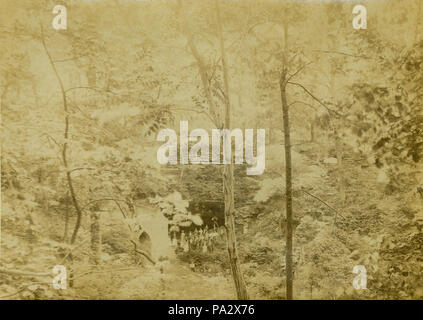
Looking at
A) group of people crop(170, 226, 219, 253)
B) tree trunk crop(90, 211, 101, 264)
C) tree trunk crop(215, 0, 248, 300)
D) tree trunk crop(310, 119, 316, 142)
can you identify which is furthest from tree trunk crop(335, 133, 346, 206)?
tree trunk crop(90, 211, 101, 264)

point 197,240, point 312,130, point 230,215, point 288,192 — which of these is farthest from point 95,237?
point 312,130

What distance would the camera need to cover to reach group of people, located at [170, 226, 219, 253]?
2.22 m

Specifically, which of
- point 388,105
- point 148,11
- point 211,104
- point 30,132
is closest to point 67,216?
point 30,132

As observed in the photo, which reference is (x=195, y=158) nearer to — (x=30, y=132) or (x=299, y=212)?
(x=299, y=212)

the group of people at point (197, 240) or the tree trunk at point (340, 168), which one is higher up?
the tree trunk at point (340, 168)

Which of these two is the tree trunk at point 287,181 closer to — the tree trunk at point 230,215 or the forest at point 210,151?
the forest at point 210,151

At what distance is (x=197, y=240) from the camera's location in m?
2.22

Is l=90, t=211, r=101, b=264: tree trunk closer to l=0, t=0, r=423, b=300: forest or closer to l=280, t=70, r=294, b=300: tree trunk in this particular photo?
l=0, t=0, r=423, b=300: forest

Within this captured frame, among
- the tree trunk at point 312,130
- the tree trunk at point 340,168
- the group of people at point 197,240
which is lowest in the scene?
the group of people at point 197,240

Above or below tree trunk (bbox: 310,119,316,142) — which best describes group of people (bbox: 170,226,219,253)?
below

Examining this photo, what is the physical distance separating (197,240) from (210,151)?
2.02 ft

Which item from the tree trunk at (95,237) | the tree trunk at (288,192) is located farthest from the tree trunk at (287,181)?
the tree trunk at (95,237)

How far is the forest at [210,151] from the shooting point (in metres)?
2.19

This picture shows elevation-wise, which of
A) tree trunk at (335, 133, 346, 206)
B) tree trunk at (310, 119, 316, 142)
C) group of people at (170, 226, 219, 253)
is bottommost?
group of people at (170, 226, 219, 253)
